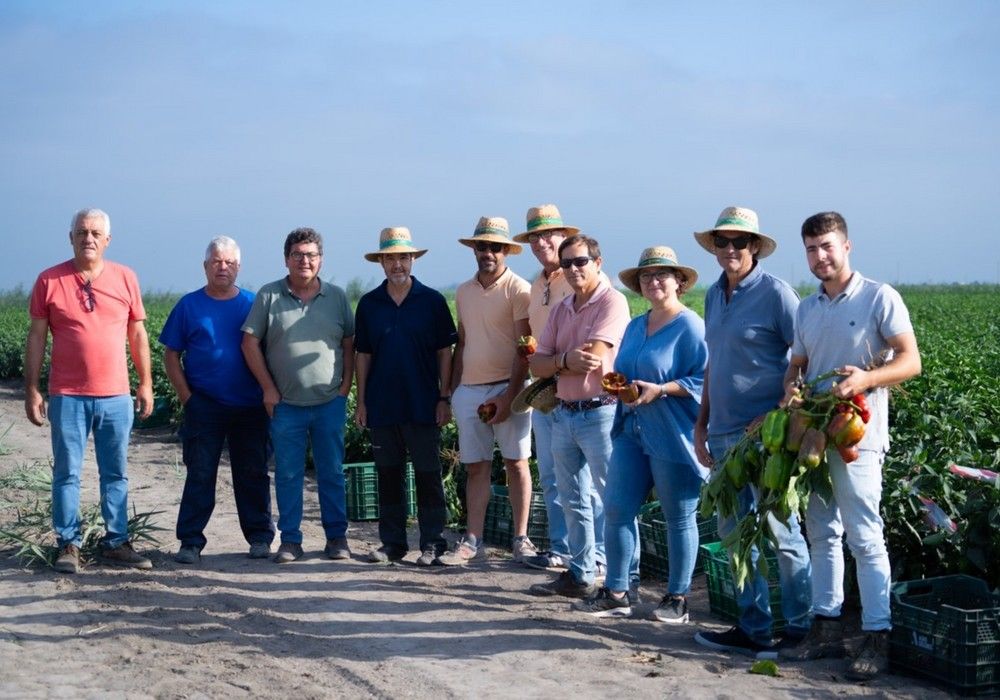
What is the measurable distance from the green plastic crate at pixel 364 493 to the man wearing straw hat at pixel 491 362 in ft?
5.09

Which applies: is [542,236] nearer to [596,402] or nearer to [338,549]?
[596,402]

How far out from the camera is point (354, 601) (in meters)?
6.88

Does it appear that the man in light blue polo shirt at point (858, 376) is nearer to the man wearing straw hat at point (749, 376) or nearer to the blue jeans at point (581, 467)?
the man wearing straw hat at point (749, 376)

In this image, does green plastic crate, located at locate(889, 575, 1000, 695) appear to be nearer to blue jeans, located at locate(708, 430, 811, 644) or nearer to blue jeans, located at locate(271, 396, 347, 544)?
blue jeans, located at locate(708, 430, 811, 644)

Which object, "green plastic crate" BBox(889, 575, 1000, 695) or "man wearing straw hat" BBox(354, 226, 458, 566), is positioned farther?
"man wearing straw hat" BBox(354, 226, 458, 566)

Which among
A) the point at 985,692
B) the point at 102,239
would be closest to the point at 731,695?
the point at 985,692

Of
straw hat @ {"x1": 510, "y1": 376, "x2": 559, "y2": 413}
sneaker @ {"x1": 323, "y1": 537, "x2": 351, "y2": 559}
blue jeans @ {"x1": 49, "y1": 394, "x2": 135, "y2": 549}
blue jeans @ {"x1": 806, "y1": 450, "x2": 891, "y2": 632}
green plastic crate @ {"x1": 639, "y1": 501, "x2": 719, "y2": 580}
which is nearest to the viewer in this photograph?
blue jeans @ {"x1": 806, "y1": 450, "x2": 891, "y2": 632}

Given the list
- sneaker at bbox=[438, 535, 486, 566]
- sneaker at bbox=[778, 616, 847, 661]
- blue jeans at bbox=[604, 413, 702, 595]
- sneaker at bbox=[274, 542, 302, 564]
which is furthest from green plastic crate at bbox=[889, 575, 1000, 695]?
sneaker at bbox=[274, 542, 302, 564]

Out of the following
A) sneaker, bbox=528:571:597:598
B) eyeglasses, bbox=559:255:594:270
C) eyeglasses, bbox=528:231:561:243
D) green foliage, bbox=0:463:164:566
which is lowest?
sneaker, bbox=528:571:597:598

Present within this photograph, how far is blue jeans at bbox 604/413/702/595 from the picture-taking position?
20.5ft

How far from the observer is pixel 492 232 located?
7680mm

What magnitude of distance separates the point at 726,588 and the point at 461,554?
194cm

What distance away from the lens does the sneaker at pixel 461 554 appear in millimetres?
7762

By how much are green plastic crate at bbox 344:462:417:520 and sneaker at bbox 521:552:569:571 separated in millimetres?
1786
